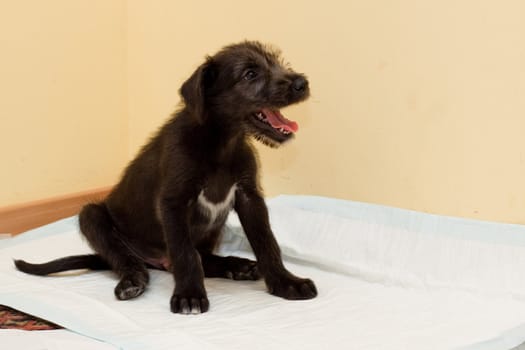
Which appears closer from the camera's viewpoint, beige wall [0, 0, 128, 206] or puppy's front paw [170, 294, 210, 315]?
puppy's front paw [170, 294, 210, 315]

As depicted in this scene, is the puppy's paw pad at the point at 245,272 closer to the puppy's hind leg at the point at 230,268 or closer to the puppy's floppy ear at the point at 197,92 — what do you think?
the puppy's hind leg at the point at 230,268

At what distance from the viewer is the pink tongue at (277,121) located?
229 cm

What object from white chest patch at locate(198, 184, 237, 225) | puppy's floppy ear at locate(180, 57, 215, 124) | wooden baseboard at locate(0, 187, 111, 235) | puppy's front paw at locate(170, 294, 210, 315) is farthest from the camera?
wooden baseboard at locate(0, 187, 111, 235)

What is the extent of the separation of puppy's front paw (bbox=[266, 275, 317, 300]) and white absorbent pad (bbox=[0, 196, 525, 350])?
27mm

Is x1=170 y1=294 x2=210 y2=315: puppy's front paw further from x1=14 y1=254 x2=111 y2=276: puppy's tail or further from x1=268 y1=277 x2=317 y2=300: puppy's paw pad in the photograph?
x1=14 y1=254 x2=111 y2=276: puppy's tail

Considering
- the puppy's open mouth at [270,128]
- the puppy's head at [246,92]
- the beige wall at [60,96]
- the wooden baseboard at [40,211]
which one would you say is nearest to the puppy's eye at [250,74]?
the puppy's head at [246,92]

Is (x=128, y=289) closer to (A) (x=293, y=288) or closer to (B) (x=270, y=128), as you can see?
(A) (x=293, y=288)

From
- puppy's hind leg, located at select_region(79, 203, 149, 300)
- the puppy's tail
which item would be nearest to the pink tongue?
puppy's hind leg, located at select_region(79, 203, 149, 300)

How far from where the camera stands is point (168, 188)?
7.46 ft

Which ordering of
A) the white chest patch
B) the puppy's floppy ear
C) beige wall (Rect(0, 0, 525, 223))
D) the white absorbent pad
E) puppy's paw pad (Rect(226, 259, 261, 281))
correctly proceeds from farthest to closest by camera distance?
beige wall (Rect(0, 0, 525, 223)), puppy's paw pad (Rect(226, 259, 261, 281)), the white chest patch, the puppy's floppy ear, the white absorbent pad

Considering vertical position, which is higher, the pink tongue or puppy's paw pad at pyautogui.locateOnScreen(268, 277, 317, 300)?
the pink tongue

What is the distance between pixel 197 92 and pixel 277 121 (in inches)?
11.2

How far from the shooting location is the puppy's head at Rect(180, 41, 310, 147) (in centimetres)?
221


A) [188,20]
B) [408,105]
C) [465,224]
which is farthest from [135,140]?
[465,224]
